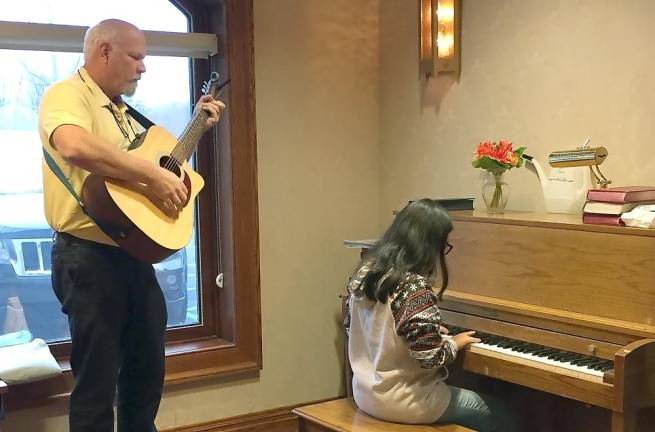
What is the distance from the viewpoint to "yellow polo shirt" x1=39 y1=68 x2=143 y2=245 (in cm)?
218

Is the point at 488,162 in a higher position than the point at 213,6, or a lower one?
lower

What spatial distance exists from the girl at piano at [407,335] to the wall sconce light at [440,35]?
1008 mm

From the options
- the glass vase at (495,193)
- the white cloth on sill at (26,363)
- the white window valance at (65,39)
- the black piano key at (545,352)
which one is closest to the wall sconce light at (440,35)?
the glass vase at (495,193)

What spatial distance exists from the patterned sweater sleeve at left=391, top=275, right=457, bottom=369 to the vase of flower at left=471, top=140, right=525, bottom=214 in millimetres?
709

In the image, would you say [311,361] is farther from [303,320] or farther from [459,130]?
[459,130]

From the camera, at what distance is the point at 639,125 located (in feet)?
8.80

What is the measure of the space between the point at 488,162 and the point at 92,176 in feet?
4.77

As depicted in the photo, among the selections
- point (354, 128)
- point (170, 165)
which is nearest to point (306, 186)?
point (354, 128)

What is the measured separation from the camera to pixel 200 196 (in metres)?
3.47

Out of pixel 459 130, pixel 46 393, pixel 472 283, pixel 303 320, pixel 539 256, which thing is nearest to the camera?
pixel 539 256

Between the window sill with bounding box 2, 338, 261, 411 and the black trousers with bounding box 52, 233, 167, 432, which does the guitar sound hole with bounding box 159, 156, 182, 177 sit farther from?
the window sill with bounding box 2, 338, 261, 411

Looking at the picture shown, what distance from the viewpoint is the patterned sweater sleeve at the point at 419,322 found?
7.68 ft

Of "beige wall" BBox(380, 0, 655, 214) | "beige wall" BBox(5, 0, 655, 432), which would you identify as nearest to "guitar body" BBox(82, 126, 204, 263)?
"beige wall" BBox(5, 0, 655, 432)

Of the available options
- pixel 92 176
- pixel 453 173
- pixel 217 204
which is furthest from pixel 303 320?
pixel 92 176
